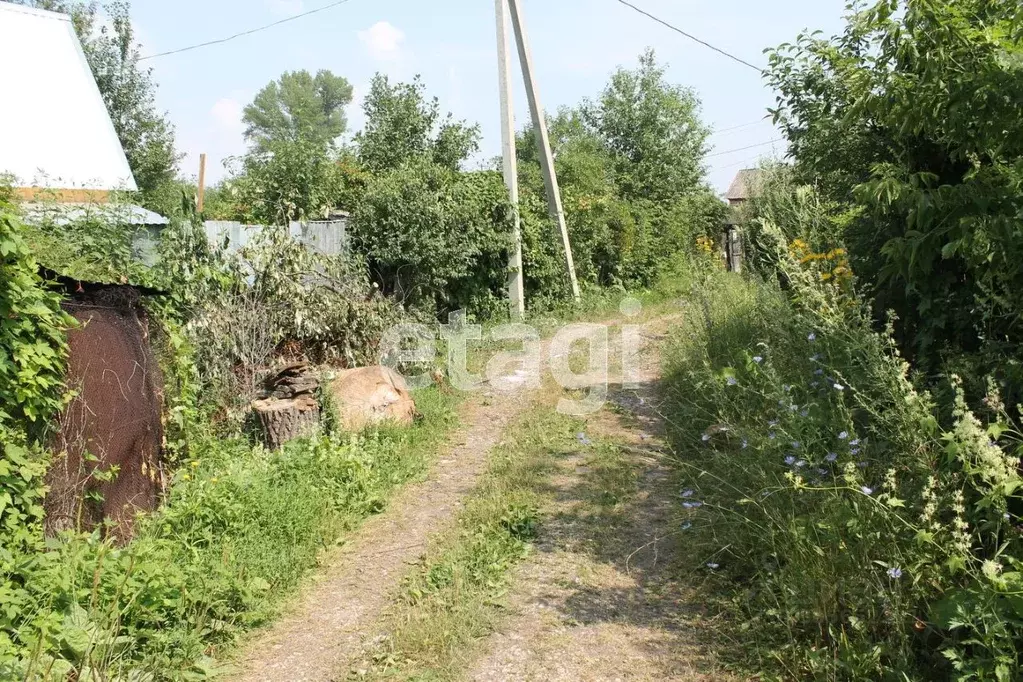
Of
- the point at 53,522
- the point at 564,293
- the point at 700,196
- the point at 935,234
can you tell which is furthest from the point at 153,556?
the point at 700,196

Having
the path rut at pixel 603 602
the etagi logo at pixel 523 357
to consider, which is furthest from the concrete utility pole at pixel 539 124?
the path rut at pixel 603 602

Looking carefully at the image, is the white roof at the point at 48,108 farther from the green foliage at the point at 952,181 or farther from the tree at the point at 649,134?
the tree at the point at 649,134

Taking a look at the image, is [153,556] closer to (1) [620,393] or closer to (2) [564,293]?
(1) [620,393]

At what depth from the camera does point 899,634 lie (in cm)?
310

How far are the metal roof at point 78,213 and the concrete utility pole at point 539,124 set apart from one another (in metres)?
7.09

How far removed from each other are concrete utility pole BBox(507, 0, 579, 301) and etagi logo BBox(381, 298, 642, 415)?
2.03m

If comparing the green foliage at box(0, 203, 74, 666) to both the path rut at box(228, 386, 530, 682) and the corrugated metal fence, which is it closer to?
the path rut at box(228, 386, 530, 682)

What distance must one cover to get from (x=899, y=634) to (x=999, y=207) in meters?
2.07

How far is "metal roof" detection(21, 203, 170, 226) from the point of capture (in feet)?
22.1

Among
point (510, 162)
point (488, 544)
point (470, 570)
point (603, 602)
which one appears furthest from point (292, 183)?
point (603, 602)

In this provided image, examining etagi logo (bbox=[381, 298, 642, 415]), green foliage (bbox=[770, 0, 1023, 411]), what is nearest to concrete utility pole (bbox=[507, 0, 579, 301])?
etagi logo (bbox=[381, 298, 642, 415])

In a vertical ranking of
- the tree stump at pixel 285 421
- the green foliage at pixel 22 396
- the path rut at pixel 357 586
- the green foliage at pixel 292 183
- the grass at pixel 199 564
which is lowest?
the path rut at pixel 357 586

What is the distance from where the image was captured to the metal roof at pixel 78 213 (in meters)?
6.74

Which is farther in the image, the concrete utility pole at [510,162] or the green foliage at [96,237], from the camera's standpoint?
the concrete utility pole at [510,162]
